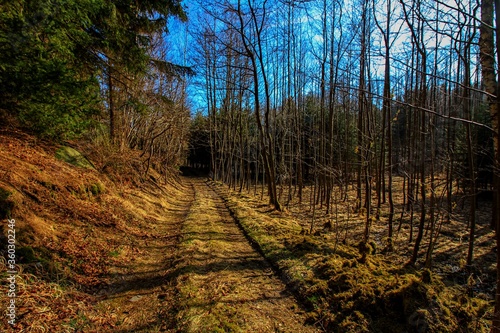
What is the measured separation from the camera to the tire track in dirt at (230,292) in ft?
9.63

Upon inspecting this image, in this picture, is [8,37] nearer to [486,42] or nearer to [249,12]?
[486,42]

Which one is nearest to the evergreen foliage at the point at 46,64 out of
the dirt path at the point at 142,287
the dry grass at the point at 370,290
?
the dirt path at the point at 142,287

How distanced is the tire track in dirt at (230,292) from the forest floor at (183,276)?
0.02m

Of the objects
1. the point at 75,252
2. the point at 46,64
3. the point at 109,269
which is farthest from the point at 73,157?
the point at 109,269

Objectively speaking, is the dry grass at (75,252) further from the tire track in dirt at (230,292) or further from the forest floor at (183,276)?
the tire track in dirt at (230,292)

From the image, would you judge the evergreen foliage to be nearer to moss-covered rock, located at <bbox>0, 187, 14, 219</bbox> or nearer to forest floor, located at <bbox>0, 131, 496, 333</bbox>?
forest floor, located at <bbox>0, 131, 496, 333</bbox>

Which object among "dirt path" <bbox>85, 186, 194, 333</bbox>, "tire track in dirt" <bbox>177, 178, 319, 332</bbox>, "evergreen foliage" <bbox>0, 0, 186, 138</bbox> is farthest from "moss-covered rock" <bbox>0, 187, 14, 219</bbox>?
"tire track in dirt" <bbox>177, 178, 319, 332</bbox>

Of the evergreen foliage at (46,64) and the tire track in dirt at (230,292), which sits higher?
the evergreen foliage at (46,64)

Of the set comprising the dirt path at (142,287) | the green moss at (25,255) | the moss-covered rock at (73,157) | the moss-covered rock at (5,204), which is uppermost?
the moss-covered rock at (73,157)

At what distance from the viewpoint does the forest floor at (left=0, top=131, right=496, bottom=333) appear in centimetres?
292

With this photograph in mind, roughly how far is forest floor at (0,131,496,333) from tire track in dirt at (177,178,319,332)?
2 centimetres

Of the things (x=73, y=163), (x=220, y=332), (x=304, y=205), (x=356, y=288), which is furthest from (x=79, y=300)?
(x=304, y=205)

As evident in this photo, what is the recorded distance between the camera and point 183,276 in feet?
13.0

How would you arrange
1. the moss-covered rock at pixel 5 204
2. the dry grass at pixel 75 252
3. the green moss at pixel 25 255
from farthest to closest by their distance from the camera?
the moss-covered rock at pixel 5 204 → the green moss at pixel 25 255 → the dry grass at pixel 75 252
